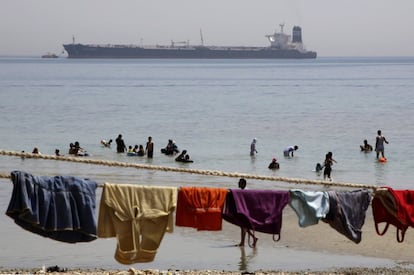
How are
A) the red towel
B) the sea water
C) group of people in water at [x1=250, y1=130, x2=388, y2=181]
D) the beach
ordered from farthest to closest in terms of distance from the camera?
1. the sea water
2. group of people in water at [x1=250, y1=130, x2=388, y2=181]
3. the beach
4. the red towel

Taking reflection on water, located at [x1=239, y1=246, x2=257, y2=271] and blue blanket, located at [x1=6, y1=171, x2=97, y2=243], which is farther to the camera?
reflection on water, located at [x1=239, y1=246, x2=257, y2=271]

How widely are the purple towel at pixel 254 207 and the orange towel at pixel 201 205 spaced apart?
0.10 meters

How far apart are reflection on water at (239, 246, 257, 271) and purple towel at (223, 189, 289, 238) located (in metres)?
6.39

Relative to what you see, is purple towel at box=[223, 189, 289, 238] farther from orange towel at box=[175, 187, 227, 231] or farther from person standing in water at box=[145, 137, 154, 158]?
person standing in water at box=[145, 137, 154, 158]

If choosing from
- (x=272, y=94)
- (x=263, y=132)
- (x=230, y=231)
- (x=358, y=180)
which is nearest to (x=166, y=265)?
(x=230, y=231)

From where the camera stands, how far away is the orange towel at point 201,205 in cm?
845

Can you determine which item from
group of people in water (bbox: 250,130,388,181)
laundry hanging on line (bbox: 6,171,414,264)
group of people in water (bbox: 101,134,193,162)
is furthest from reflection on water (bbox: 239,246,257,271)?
group of people in water (bbox: 101,134,193,162)

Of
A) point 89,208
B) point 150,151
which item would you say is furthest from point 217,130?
point 89,208

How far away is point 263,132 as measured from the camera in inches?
2004

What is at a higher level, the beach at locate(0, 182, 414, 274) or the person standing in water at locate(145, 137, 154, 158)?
the beach at locate(0, 182, 414, 274)

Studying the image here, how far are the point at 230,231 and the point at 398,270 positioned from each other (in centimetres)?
449

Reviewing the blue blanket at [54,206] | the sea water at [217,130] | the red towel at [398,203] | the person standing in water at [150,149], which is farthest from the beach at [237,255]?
the person standing in water at [150,149]

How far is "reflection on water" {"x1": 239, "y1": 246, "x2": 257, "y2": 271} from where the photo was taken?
15105mm

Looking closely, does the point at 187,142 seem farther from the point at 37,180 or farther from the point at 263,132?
the point at 37,180
